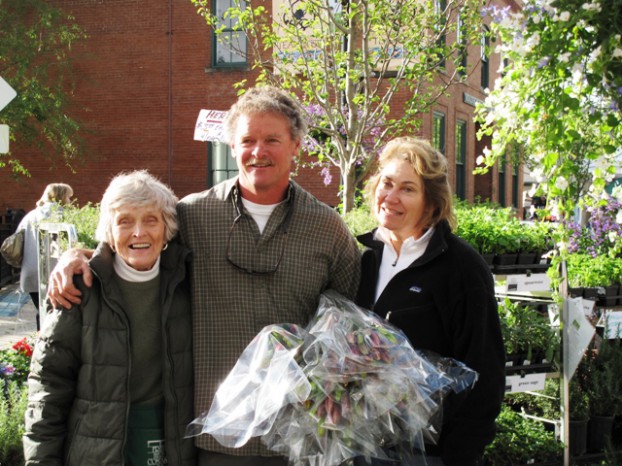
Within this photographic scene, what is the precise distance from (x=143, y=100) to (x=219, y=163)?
265cm

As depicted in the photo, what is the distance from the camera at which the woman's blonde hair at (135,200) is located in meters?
2.63

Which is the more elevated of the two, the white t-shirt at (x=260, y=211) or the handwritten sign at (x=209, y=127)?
the handwritten sign at (x=209, y=127)

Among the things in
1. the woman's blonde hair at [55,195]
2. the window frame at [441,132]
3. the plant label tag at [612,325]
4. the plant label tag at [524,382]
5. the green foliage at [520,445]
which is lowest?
the green foliage at [520,445]

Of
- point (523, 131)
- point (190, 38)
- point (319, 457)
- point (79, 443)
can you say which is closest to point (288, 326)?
point (319, 457)

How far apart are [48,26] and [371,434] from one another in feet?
55.4

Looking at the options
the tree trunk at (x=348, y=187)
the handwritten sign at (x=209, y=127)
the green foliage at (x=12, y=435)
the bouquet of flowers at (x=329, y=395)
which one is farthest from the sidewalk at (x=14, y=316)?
the bouquet of flowers at (x=329, y=395)

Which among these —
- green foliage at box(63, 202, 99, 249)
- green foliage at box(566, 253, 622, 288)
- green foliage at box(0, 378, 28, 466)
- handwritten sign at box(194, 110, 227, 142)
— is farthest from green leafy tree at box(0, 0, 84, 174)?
green foliage at box(0, 378, 28, 466)

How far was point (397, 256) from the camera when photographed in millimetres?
2855

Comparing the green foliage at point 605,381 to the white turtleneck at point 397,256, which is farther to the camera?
the green foliage at point 605,381

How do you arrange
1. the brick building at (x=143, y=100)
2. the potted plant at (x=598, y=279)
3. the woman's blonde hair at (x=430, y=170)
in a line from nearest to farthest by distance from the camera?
the woman's blonde hair at (x=430, y=170)
the potted plant at (x=598, y=279)
the brick building at (x=143, y=100)

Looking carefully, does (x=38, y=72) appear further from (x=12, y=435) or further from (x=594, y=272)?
(x=12, y=435)

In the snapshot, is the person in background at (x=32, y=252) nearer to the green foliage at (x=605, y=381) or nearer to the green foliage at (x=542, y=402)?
the green foliage at (x=542, y=402)

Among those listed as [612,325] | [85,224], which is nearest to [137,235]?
[85,224]

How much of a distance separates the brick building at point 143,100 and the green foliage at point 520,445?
11964mm
